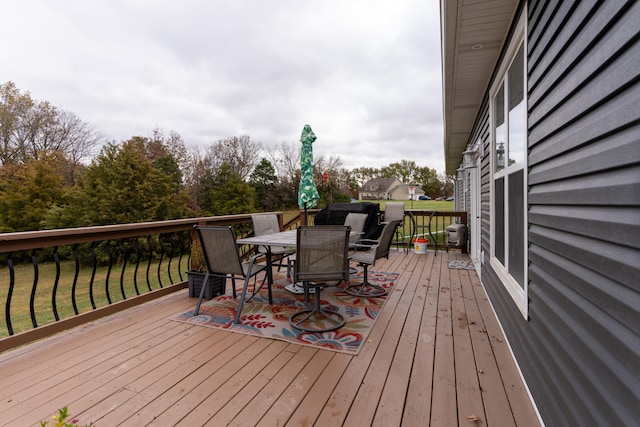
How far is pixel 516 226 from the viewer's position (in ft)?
7.75

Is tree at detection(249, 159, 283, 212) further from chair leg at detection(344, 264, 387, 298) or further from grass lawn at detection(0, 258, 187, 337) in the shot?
chair leg at detection(344, 264, 387, 298)

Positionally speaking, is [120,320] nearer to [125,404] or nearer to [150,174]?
[125,404]

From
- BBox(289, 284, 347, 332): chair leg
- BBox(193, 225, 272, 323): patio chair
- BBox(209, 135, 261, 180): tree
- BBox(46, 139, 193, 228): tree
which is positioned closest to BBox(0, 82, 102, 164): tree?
BBox(46, 139, 193, 228): tree

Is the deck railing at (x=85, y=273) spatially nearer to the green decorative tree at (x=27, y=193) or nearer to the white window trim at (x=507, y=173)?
the green decorative tree at (x=27, y=193)

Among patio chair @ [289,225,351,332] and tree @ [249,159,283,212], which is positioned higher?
tree @ [249,159,283,212]

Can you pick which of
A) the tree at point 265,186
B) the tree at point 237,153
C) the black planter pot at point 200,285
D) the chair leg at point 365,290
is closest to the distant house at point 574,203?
the chair leg at point 365,290

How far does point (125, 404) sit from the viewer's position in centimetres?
181

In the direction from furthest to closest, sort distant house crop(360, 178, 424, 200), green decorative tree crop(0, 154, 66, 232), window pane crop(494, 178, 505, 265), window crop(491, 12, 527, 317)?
distant house crop(360, 178, 424, 200) < green decorative tree crop(0, 154, 66, 232) < window pane crop(494, 178, 505, 265) < window crop(491, 12, 527, 317)

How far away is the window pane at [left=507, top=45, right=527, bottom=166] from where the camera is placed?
231 centimetres

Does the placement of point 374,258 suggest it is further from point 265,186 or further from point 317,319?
point 265,186

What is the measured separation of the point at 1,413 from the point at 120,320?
54.2 inches

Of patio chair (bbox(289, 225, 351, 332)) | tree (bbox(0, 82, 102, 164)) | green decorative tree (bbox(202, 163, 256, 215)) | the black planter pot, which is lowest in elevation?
the black planter pot

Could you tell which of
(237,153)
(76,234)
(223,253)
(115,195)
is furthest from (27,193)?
(223,253)

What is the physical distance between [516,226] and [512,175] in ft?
1.44
